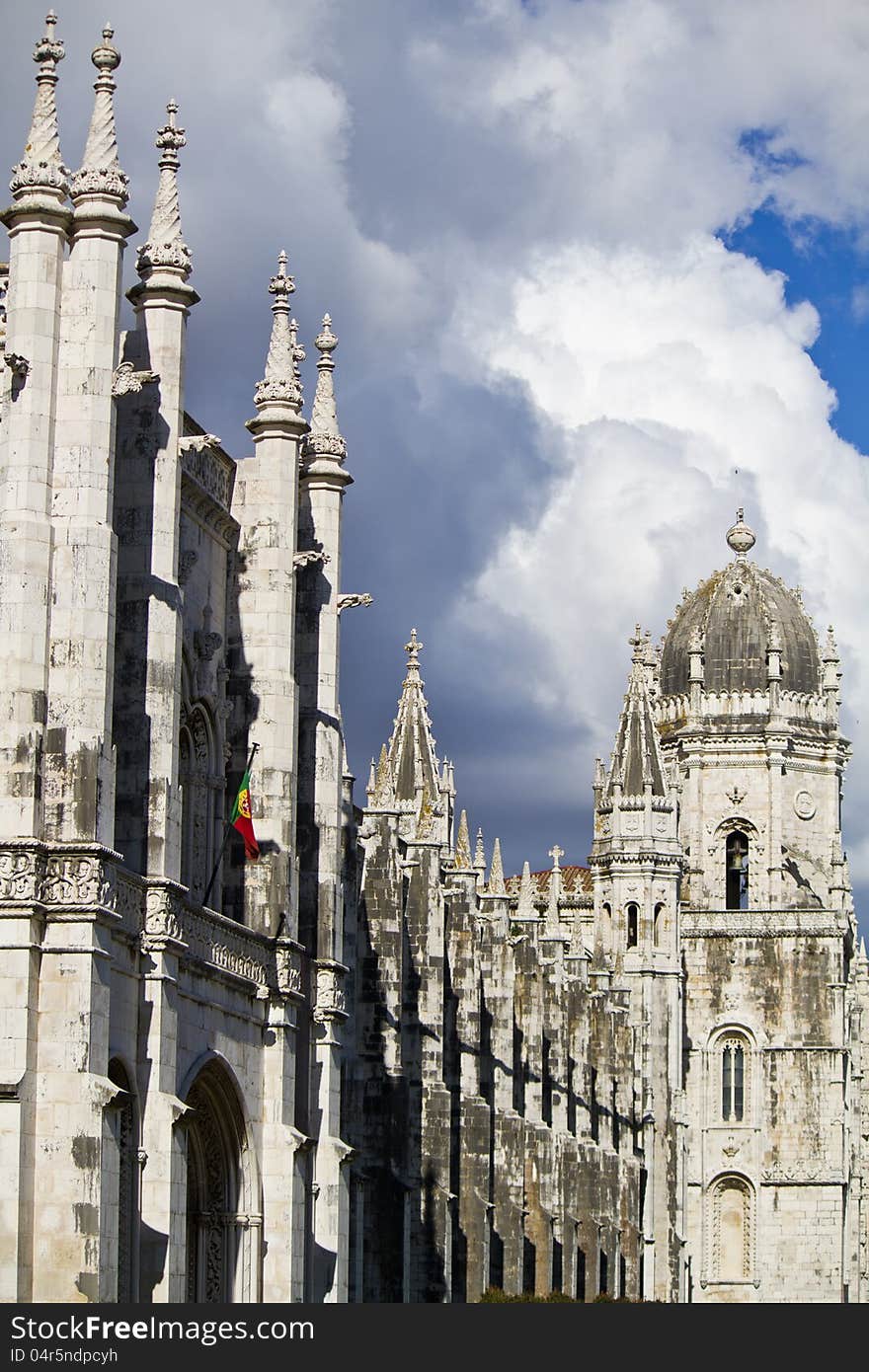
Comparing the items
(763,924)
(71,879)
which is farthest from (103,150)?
(763,924)

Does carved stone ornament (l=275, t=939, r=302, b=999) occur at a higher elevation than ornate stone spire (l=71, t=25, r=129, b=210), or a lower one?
lower

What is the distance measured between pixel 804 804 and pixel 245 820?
6274 centimetres

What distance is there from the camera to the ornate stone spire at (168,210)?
1583 inches

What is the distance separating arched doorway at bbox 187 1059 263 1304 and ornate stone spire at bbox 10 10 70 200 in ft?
44.2

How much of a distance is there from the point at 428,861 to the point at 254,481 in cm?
1870

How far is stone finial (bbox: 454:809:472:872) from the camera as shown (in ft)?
Result: 232

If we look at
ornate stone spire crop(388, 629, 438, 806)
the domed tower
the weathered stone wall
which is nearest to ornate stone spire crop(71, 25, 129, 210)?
the weathered stone wall

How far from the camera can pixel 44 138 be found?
3669 cm

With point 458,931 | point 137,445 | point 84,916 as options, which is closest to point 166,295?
point 137,445

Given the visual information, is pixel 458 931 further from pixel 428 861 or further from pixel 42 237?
pixel 42 237

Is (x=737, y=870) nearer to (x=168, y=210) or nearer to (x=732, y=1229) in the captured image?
(x=732, y=1229)

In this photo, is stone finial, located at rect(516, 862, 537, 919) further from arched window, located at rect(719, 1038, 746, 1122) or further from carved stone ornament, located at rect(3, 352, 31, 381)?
carved stone ornament, located at rect(3, 352, 31, 381)

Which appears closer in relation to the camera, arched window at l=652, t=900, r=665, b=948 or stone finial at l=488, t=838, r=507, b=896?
stone finial at l=488, t=838, r=507, b=896

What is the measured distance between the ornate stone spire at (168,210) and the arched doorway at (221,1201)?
39.6 ft
